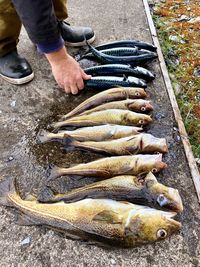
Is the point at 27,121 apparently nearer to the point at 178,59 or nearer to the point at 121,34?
the point at 121,34

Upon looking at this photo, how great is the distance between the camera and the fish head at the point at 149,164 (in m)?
3.13

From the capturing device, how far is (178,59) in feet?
17.0

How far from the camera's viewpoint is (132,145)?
131 inches

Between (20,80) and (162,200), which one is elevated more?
(162,200)

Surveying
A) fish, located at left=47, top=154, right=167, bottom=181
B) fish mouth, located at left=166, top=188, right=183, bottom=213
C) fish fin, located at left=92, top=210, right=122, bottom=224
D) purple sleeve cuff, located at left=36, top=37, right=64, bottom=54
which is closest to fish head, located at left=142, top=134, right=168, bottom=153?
fish, located at left=47, top=154, right=167, bottom=181

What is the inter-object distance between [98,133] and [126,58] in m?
1.14

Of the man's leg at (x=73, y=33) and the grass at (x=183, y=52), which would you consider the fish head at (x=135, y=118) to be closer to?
the grass at (x=183, y=52)

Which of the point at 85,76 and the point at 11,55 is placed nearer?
the point at 85,76

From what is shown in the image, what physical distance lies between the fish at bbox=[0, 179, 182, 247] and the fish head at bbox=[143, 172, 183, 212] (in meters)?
0.07

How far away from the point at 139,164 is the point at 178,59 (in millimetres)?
2495

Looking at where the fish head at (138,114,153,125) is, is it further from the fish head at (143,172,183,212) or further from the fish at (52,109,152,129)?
the fish head at (143,172,183,212)

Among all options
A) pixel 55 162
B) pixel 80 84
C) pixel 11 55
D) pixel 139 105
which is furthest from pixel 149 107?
pixel 11 55

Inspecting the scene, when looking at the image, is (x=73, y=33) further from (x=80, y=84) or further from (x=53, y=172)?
(x=53, y=172)

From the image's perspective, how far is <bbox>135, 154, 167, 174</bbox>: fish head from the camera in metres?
3.13
